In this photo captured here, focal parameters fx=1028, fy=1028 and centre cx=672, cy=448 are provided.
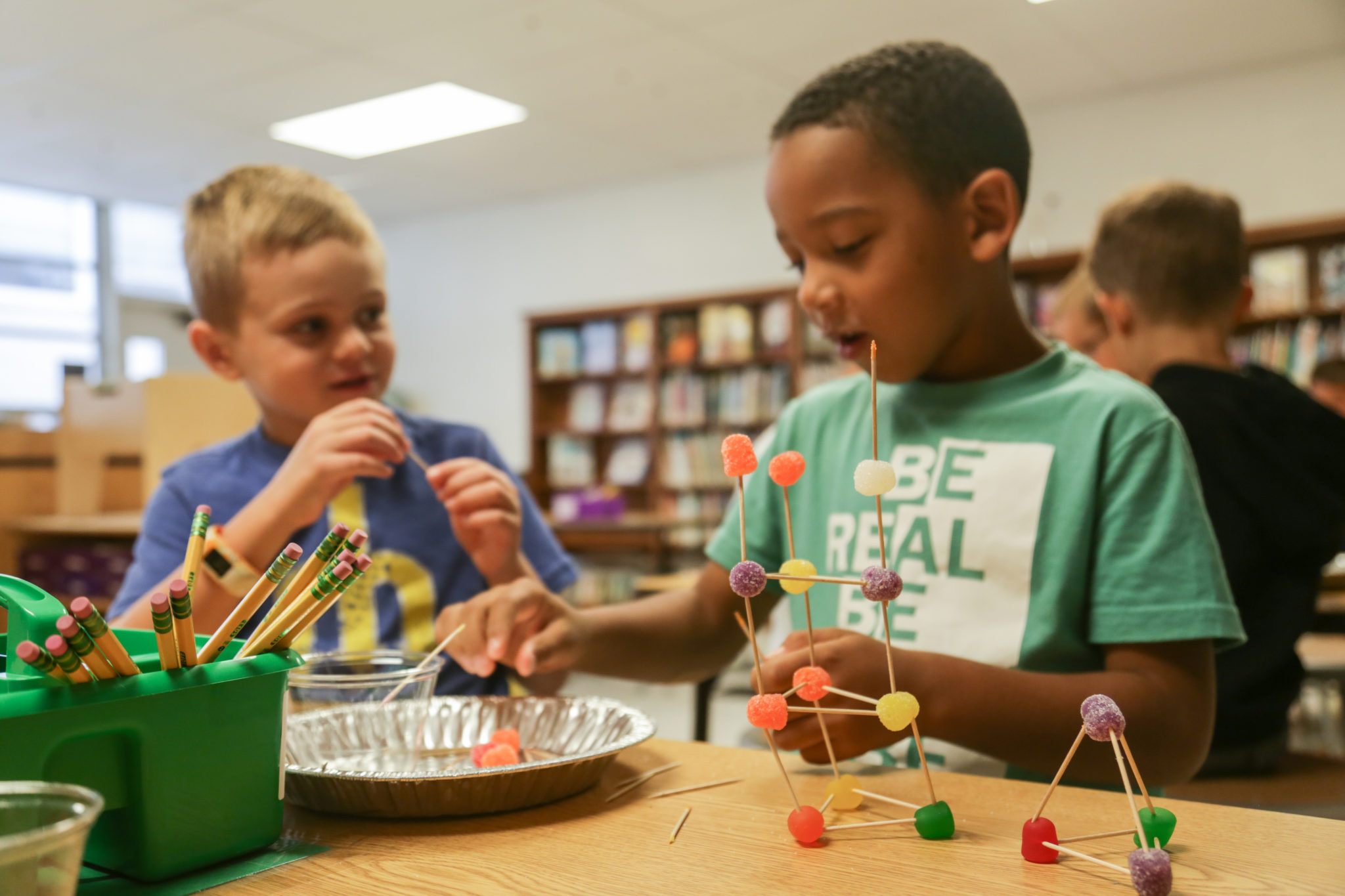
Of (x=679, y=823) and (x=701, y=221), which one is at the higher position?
(x=701, y=221)

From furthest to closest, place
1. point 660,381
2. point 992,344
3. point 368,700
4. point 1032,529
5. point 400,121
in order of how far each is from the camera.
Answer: point 660,381 → point 400,121 → point 992,344 → point 1032,529 → point 368,700

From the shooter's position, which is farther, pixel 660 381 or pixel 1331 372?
pixel 660 381

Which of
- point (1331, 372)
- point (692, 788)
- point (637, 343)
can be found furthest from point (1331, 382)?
point (692, 788)

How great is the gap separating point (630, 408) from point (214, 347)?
5526 mm

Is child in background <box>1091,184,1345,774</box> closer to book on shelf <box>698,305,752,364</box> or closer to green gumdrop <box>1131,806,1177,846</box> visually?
green gumdrop <box>1131,806,1177,846</box>

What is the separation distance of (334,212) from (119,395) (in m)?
2.64

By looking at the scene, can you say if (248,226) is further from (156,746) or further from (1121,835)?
(1121,835)

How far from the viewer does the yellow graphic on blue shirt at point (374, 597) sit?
1272 mm

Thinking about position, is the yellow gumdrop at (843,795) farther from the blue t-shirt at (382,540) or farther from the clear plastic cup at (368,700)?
the blue t-shirt at (382,540)

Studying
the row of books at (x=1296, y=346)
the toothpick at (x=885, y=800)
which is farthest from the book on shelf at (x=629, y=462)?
the toothpick at (x=885, y=800)

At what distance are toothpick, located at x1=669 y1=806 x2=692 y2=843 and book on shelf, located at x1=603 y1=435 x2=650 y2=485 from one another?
6216 mm

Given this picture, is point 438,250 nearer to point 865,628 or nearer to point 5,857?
point 865,628

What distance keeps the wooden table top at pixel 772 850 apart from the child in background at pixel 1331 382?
4271 mm

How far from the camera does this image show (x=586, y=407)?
7172mm
